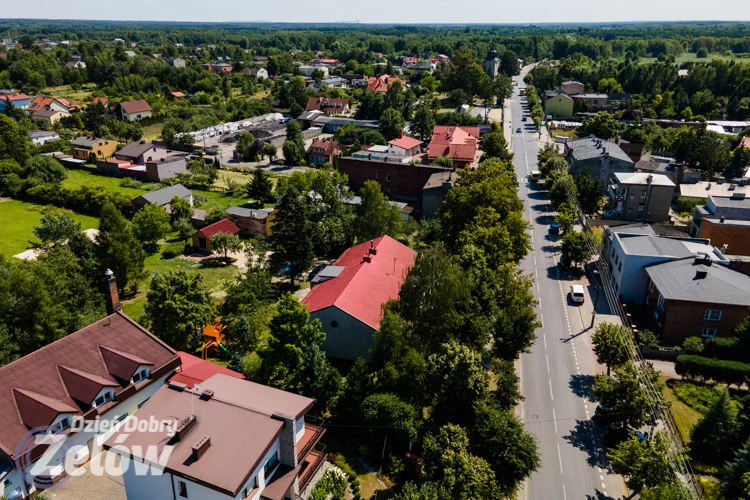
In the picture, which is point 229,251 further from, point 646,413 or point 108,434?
point 646,413

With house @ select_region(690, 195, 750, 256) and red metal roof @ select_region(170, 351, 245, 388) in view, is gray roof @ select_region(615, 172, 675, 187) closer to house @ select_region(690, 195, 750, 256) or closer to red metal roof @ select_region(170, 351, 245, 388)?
house @ select_region(690, 195, 750, 256)

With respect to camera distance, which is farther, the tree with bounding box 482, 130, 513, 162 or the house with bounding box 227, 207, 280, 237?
the tree with bounding box 482, 130, 513, 162

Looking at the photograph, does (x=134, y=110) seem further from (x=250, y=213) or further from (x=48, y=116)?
(x=250, y=213)

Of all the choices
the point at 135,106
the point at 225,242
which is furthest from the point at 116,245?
the point at 135,106

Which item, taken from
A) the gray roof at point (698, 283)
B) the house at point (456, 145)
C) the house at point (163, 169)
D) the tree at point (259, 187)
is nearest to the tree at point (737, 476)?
the gray roof at point (698, 283)

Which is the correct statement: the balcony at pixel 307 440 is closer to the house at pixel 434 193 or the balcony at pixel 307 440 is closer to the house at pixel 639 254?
the house at pixel 639 254

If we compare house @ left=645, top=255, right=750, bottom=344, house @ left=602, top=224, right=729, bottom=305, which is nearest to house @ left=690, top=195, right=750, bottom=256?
house @ left=602, top=224, right=729, bottom=305
